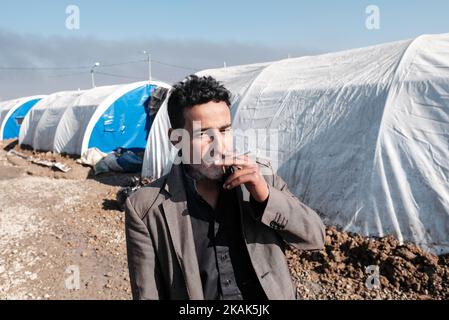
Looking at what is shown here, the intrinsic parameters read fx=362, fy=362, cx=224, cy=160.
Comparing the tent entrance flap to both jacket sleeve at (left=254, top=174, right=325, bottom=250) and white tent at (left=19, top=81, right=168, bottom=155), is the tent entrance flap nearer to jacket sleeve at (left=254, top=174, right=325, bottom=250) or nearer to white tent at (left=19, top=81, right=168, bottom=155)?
white tent at (left=19, top=81, right=168, bottom=155)

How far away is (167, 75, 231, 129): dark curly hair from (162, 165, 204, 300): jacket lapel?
316 millimetres

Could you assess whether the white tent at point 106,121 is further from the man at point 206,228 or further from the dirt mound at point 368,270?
the man at point 206,228

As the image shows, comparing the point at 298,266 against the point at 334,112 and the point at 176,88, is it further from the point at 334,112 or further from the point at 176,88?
the point at 176,88

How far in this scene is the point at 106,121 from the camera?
13328mm

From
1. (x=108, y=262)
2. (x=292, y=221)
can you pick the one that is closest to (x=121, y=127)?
(x=108, y=262)

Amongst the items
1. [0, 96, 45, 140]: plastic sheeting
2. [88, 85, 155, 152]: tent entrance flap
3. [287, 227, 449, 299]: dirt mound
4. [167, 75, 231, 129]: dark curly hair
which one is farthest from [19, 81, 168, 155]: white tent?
[167, 75, 231, 129]: dark curly hair

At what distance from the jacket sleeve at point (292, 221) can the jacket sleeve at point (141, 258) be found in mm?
502

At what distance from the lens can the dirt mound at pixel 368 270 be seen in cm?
426

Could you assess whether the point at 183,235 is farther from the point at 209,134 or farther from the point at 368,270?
the point at 368,270

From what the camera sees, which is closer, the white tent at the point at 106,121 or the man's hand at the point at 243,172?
the man's hand at the point at 243,172

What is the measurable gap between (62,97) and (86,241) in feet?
46.2

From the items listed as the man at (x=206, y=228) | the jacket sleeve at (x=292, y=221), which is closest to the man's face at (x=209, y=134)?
the man at (x=206, y=228)

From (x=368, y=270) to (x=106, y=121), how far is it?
11048 mm

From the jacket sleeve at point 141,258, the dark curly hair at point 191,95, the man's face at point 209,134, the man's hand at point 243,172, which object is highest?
the dark curly hair at point 191,95
